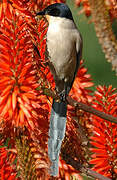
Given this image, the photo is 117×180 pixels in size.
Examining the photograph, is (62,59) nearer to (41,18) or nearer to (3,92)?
(41,18)

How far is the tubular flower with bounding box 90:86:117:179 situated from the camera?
771 mm

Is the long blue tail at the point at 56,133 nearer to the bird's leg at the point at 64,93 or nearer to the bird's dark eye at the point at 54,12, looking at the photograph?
the bird's leg at the point at 64,93

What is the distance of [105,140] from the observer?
0.77m

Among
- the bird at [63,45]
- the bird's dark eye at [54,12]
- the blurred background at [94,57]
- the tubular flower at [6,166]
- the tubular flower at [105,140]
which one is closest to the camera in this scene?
the tubular flower at [6,166]

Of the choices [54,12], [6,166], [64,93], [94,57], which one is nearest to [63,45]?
[54,12]

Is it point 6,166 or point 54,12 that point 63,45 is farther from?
point 6,166

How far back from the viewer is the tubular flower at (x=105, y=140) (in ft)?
2.53

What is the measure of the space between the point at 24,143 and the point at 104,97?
395mm

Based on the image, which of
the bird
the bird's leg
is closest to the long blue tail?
the bird's leg

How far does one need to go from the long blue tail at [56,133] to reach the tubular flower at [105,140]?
0.27 feet

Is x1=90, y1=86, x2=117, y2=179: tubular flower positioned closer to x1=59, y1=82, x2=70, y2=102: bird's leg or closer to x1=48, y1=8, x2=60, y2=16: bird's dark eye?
x1=59, y1=82, x2=70, y2=102: bird's leg

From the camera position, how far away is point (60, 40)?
45.1 inches

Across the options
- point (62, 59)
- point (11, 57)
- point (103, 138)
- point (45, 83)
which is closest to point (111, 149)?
point (103, 138)

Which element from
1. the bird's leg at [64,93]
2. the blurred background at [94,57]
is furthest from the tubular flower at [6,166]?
the blurred background at [94,57]
